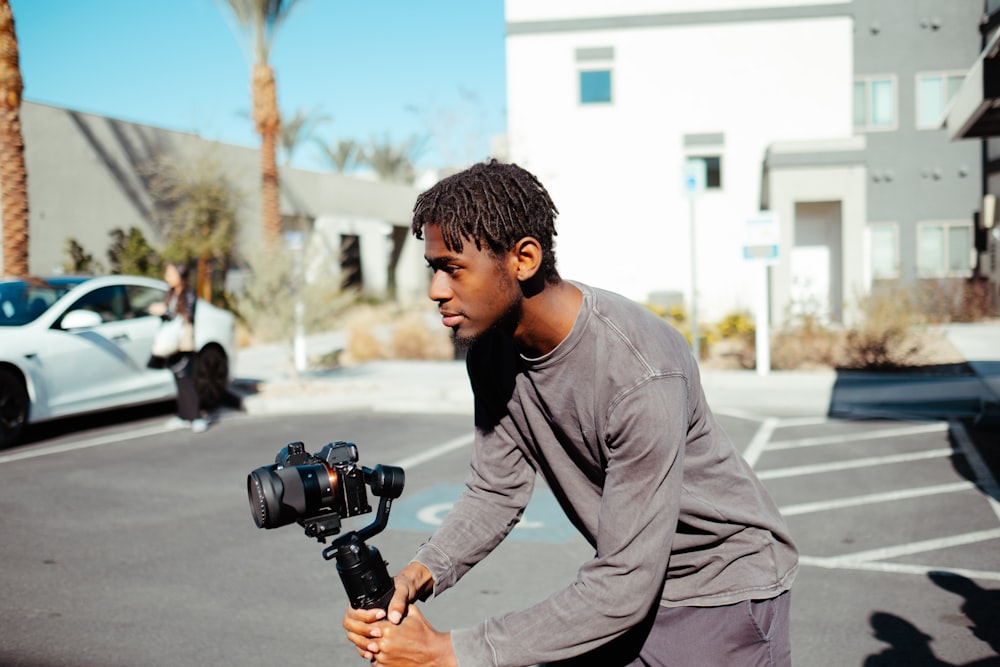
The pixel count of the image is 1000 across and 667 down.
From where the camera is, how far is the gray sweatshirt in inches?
69.8

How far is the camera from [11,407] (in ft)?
28.8

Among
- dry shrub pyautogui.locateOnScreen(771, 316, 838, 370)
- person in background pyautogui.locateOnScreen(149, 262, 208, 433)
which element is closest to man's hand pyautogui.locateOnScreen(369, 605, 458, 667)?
person in background pyautogui.locateOnScreen(149, 262, 208, 433)

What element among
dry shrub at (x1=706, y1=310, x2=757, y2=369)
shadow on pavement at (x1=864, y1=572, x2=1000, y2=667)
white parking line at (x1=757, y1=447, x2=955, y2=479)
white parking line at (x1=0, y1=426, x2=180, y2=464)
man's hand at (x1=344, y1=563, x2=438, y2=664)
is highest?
man's hand at (x1=344, y1=563, x2=438, y2=664)

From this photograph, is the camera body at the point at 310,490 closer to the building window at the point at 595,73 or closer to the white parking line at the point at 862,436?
the white parking line at the point at 862,436

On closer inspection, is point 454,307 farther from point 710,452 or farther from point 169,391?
point 169,391

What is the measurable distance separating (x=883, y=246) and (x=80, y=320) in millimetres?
20783

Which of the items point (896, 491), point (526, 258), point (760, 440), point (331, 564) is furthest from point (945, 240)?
point (526, 258)

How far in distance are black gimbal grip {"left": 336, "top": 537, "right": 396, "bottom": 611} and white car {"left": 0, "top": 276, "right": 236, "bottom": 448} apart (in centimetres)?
811

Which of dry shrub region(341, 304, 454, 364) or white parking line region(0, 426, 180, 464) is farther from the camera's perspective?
dry shrub region(341, 304, 454, 364)

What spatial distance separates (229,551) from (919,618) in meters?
3.80

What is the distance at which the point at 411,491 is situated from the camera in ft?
23.3

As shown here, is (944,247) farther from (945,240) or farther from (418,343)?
(418,343)

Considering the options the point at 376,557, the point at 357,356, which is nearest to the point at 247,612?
the point at 376,557

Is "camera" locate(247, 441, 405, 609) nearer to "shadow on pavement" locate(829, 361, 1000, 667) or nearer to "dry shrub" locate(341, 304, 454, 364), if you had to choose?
"shadow on pavement" locate(829, 361, 1000, 667)
